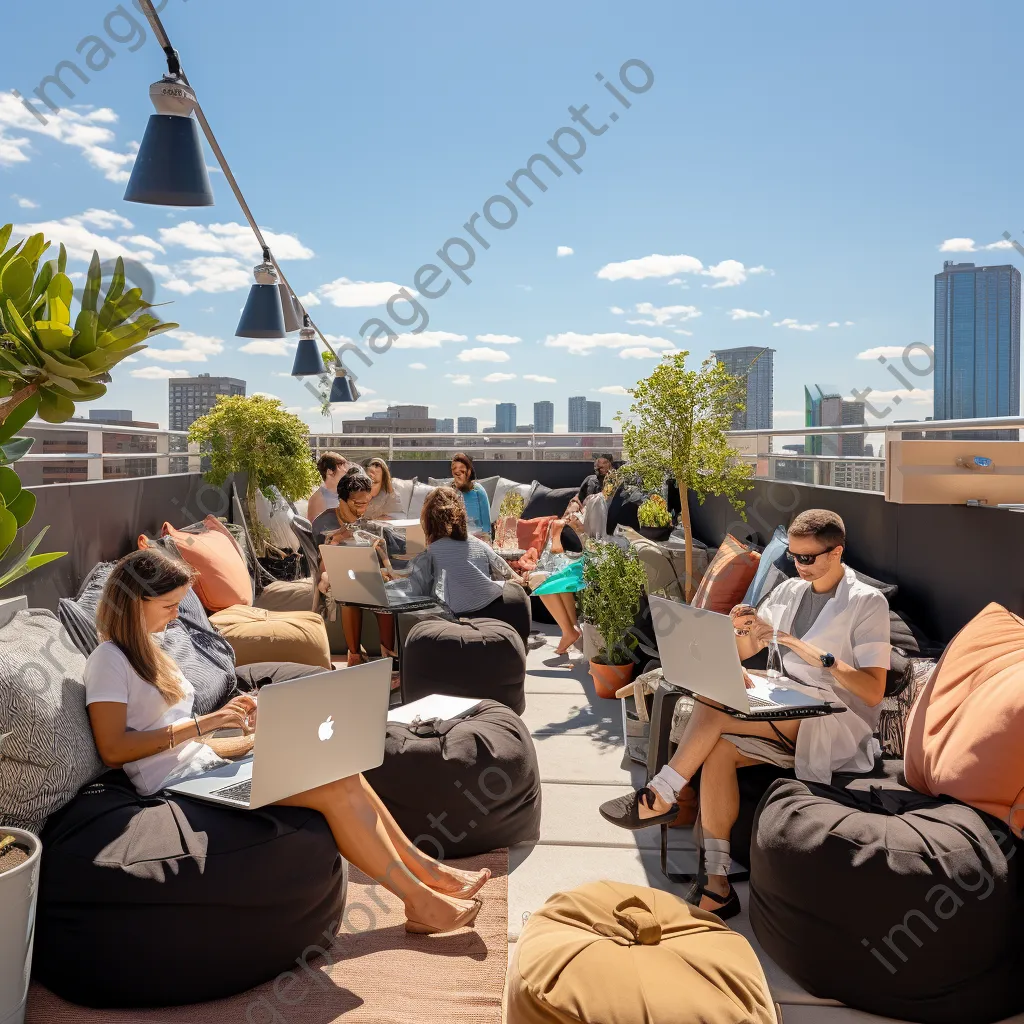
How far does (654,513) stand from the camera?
18.2 feet

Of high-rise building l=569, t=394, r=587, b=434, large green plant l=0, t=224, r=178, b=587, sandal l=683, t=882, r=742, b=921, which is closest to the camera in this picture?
large green plant l=0, t=224, r=178, b=587

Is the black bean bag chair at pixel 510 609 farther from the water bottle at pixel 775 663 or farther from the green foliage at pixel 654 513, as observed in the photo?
the water bottle at pixel 775 663

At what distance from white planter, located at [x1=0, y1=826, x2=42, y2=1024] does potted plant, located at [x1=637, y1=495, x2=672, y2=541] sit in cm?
428

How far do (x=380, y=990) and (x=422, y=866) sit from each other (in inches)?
13.1

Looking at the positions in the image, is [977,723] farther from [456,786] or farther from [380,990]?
[380,990]

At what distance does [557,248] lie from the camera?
5.38 m

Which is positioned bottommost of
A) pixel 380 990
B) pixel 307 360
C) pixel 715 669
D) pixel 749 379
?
pixel 380 990

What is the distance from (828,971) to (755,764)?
686 millimetres

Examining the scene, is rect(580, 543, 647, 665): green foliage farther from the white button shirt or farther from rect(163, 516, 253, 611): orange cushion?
rect(163, 516, 253, 611): orange cushion

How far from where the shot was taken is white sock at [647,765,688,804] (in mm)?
2570

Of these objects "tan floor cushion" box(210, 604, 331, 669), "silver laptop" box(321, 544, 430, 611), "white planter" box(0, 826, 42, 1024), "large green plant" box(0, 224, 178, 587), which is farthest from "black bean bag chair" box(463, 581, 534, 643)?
"large green plant" box(0, 224, 178, 587)

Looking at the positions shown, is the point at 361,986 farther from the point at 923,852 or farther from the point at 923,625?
the point at 923,625

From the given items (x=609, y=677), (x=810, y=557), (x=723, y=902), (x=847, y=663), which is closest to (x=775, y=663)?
(x=847, y=663)

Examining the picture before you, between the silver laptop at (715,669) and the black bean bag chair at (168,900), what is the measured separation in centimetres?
122
